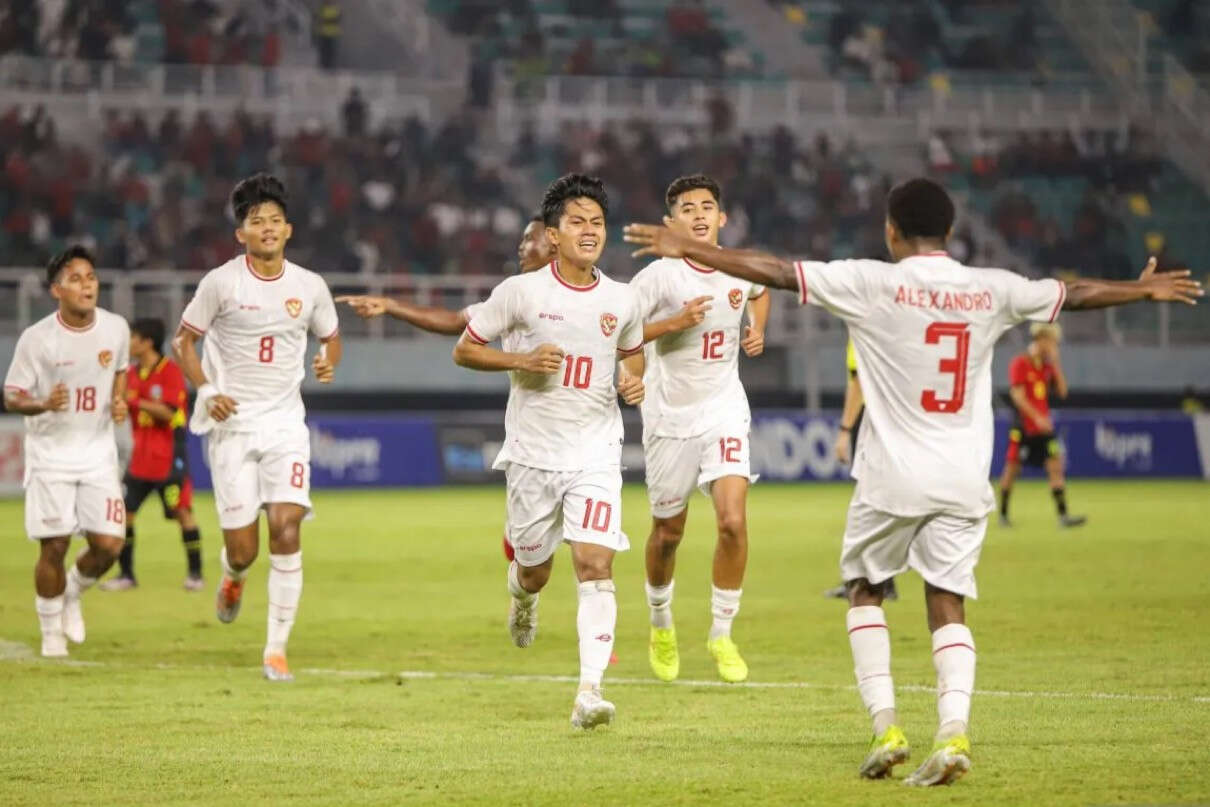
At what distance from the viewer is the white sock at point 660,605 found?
10.6 meters

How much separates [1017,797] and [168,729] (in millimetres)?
3954

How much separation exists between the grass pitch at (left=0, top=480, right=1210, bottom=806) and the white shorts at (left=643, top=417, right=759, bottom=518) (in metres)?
1.01

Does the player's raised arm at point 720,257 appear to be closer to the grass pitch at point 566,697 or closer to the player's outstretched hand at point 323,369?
the grass pitch at point 566,697

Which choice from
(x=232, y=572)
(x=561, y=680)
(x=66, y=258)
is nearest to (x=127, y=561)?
(x=66, y=258)

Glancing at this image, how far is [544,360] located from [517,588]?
1588mm

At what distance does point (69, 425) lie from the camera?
12.2 meters

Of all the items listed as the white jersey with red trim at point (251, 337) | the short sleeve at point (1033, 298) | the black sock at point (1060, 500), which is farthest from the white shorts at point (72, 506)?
the black sock at point (1060, 500)

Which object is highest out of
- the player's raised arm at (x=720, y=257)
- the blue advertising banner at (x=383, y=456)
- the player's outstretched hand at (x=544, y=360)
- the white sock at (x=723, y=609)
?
the player's raised arm at (x=720, y=257)

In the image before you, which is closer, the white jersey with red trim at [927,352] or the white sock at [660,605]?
the white jersey with red trim at [927,352]

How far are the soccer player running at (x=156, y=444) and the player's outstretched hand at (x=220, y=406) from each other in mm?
5864

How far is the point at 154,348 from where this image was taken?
55.2 feet

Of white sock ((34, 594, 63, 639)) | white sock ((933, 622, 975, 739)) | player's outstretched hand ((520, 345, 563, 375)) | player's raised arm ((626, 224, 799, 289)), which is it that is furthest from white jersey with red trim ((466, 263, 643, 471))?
white sock ((34, 594, 63, 639))

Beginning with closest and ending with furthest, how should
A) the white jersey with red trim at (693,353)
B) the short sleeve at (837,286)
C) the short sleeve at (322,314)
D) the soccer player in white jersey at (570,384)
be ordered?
the short sleeve at (837,286)
the soccer player in white jersey at (570,384)
the white jersey with red trim at (693,353)
the short sleeve at (322,314)

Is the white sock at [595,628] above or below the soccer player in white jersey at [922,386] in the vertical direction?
below
